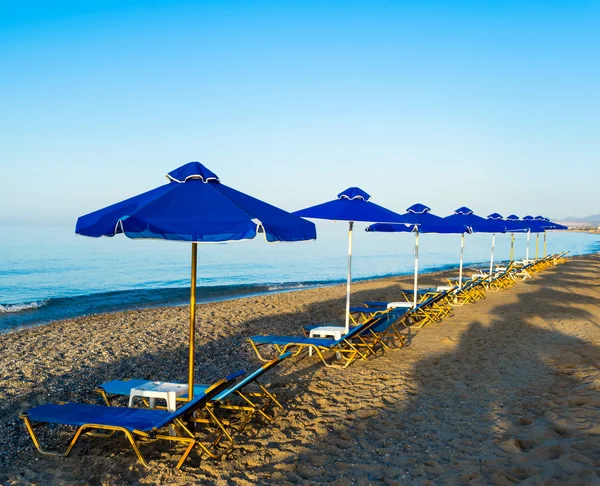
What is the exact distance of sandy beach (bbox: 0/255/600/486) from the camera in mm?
3549

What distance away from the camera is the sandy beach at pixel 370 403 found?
3.55 metres

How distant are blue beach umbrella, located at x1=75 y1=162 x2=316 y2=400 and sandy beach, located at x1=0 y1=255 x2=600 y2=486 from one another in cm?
99

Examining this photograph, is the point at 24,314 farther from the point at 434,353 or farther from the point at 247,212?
the point at 247,212

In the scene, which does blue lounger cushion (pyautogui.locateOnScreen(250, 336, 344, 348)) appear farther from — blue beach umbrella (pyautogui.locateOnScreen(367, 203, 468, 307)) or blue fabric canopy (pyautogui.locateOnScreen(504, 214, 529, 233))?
blue fabric canopy (pyautogui.locateOnScreen(504, 214, 529, 233))

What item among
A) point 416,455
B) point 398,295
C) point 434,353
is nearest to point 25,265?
point 398,295

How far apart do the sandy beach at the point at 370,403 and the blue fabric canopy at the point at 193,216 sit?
177 centimetres

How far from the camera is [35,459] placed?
3865 millimetres

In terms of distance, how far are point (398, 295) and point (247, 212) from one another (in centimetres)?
1193

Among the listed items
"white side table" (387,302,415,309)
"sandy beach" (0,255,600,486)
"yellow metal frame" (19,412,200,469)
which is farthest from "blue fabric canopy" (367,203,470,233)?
"yellow metal frame" (19,412,200,469)

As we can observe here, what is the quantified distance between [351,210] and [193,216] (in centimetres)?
336

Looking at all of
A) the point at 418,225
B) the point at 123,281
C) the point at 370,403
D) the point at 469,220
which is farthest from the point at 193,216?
the point at 123,281

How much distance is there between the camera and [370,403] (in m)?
5.03

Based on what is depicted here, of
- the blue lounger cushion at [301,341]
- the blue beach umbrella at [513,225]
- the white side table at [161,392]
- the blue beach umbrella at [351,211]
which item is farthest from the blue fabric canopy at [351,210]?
the blue beach umbrella at [513,225]

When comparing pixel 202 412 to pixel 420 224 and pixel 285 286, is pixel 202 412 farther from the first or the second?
pixel 285 286
